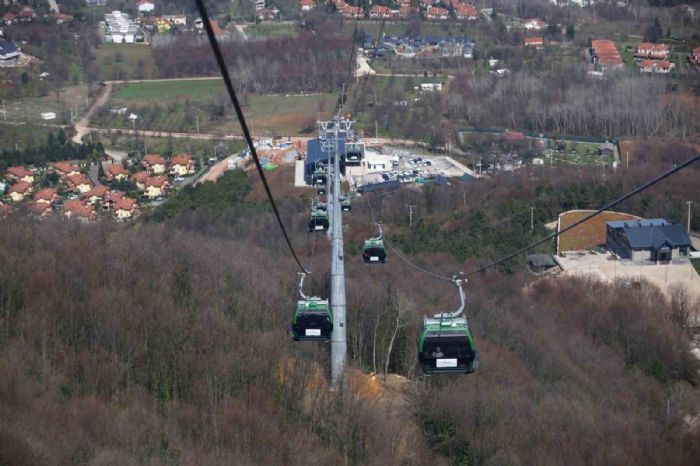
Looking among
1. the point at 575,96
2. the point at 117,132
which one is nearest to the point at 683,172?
A: the point at 575,96

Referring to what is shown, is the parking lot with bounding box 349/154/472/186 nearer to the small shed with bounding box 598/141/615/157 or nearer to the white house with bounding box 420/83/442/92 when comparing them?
the small shed with bounding box 598/141/615/157

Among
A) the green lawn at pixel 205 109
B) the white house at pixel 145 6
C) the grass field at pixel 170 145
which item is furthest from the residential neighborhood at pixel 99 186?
the white house at pixel 145 6

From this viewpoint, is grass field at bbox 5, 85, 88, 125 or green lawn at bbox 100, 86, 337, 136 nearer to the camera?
green lawn at bbox 100, 86, 337, 136

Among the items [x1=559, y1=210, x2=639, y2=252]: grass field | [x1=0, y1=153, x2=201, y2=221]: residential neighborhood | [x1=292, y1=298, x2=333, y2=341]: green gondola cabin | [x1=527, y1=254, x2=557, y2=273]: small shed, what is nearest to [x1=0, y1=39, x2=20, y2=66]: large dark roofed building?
[x1=0, y1=153, x2=201, y2=221]: residential neighborhood

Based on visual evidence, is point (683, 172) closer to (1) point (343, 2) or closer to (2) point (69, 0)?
(1) point (343, 2)

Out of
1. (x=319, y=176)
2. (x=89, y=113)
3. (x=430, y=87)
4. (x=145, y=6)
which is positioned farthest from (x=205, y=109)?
(x=319, y=176)

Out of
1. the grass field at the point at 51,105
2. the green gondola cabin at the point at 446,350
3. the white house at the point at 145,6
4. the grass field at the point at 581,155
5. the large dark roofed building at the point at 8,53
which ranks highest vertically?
the green gondola cabin at the point at 446,350

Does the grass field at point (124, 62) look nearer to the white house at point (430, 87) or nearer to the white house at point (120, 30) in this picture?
the white house at point (120, 30)
